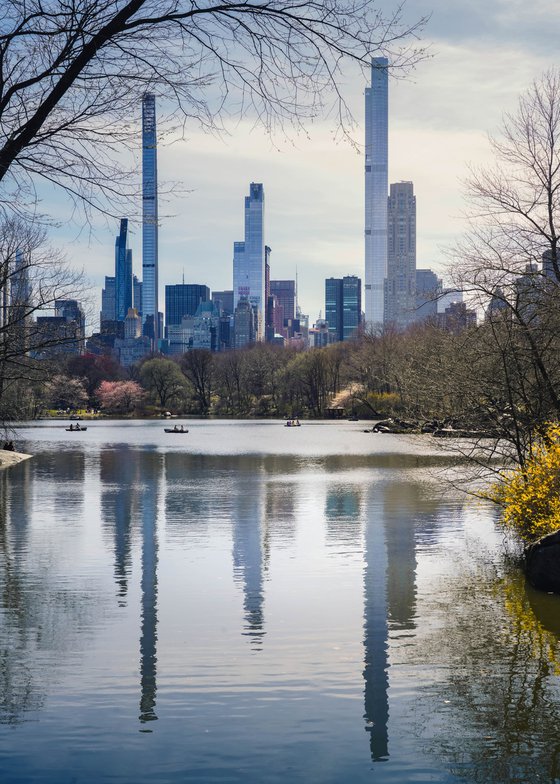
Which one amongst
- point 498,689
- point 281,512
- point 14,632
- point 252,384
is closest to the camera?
point 498,689

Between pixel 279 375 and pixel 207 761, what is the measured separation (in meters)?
124

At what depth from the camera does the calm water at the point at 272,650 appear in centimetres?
796

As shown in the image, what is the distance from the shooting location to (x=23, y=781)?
738 cm

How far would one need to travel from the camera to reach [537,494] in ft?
51.0

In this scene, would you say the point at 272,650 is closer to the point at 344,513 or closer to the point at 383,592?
the point at 383,592

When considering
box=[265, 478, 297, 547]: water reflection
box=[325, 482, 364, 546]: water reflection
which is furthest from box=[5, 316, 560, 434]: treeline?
box=[265, 478, 297, 547]: water reflection

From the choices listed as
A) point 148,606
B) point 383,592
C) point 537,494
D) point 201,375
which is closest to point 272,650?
point 148,606

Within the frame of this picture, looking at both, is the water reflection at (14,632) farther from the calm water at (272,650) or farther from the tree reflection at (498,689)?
the tree reflection at (498,689)

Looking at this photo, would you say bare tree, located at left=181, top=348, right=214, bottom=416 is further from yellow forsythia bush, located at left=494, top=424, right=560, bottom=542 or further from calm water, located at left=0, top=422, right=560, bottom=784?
yellow forsythia bush, located at left=494, top=424, right=560, bottom=542

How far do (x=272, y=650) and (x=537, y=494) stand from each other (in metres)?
6.24

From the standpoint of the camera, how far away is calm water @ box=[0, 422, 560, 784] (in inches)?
314

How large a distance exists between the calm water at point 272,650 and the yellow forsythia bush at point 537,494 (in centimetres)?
101

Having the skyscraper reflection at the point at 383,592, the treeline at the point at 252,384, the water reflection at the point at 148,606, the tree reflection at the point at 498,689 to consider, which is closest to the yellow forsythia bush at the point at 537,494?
the tree reflection at the point at 498,689

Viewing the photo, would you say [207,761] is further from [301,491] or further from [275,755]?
[301,491]
